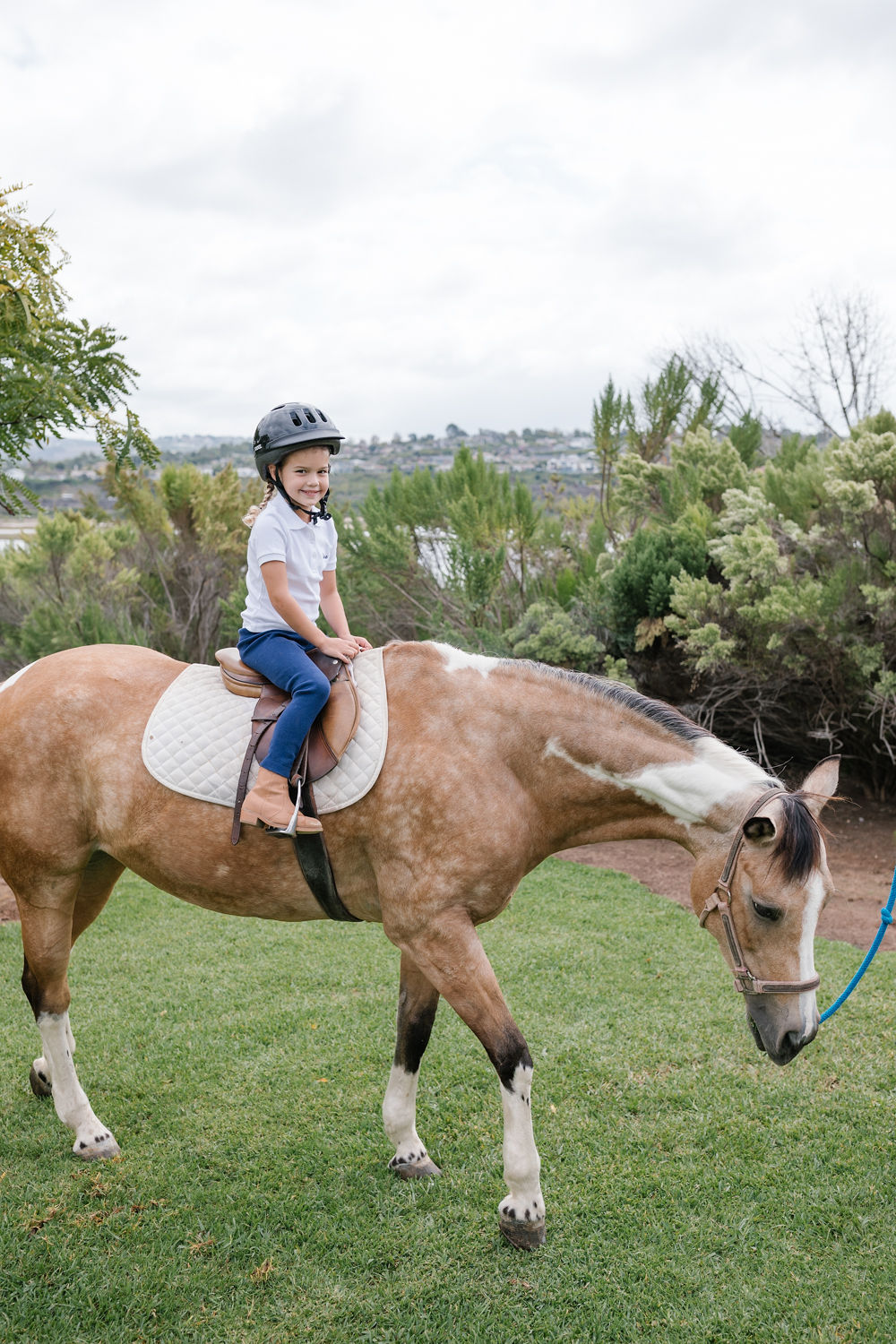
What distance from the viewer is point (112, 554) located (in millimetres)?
11898

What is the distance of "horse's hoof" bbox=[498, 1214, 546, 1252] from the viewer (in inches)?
112

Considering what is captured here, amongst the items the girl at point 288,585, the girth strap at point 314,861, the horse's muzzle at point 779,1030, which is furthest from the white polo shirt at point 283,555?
the horse's muzzle at point 779,1030

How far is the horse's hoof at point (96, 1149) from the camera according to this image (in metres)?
3.36

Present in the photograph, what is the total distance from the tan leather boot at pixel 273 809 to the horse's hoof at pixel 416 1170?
4.69ft

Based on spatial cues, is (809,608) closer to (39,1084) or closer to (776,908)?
(776,908)

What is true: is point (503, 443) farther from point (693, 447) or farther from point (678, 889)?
point (678, 889)

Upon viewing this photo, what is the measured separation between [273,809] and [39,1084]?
6.90ft

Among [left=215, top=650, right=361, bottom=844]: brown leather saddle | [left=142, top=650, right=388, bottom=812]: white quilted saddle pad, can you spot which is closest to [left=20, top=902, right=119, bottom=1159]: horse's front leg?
[left=142, top=650, right=388, bottom=812]: white quilted saddle pad

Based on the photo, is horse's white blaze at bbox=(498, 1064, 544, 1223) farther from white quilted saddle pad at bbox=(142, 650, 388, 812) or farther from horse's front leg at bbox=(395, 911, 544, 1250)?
white quilted saddle pad at bbox=(142, 650, 388, 812)

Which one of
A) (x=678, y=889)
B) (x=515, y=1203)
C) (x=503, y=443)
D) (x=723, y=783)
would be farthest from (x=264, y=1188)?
(x=503, y=443)

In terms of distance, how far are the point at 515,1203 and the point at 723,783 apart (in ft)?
5.00

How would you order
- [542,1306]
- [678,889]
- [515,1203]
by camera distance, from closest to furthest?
[542,1306] → [515,1203] → [678,889]

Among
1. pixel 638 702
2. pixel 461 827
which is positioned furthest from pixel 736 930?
pixel 461 827

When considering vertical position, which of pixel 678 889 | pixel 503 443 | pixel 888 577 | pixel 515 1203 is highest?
pixel 503 443
